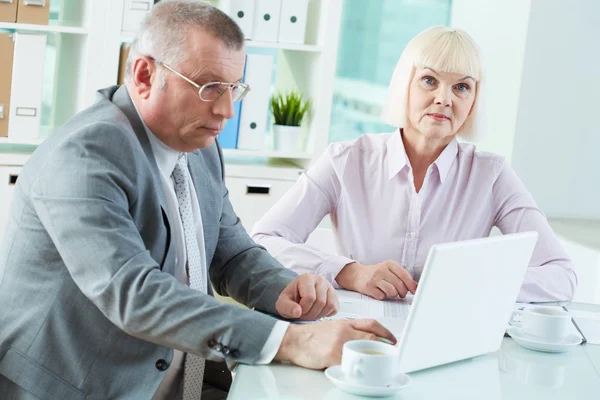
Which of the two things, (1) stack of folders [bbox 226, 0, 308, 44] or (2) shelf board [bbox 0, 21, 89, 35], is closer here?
(2) shelf board [bbox 0, 21, 89, 35]

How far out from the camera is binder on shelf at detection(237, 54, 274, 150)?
3473mm

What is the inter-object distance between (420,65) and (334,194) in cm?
40

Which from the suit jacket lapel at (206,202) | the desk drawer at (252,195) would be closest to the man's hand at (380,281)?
the suit jacket lapel at (206,202)

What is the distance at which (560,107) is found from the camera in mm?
3576

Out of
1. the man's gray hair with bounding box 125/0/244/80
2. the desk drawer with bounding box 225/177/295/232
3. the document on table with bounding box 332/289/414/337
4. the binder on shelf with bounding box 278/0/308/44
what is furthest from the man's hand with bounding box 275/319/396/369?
the binder on shelf with bounding box 278/0/308/44

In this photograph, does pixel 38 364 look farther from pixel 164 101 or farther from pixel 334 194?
pixel 334 194

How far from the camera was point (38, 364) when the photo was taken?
1.47m

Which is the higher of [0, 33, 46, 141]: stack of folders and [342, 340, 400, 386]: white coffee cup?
[0, 33, 46, 141]: stack of folders

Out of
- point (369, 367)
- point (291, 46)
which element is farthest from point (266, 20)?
point (369, 367)

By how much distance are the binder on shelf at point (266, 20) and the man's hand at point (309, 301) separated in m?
2.06

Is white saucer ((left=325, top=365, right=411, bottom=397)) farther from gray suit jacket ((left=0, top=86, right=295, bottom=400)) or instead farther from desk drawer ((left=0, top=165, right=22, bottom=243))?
desk drawer ((left=0, top=165, right=22, bottom=243))

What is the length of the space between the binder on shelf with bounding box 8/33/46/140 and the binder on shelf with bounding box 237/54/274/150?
0.79 metres

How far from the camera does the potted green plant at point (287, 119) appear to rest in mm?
3619

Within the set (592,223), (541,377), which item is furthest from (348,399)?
(592,223)
